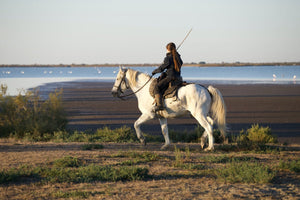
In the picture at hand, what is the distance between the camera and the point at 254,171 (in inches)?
284

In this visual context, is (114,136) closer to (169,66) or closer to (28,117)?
(28,117)

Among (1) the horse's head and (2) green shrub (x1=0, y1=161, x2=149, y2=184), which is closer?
(2) green shrub (x1=0, y1=161, x2=149, y2=184)

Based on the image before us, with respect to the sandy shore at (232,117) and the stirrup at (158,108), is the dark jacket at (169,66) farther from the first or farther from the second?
the sandy shore at (232,117)

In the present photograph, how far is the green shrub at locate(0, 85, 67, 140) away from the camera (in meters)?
13.5

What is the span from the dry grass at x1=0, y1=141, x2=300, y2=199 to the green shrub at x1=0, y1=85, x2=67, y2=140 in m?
3.15

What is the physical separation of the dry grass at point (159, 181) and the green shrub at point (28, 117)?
124 inches

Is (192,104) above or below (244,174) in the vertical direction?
above

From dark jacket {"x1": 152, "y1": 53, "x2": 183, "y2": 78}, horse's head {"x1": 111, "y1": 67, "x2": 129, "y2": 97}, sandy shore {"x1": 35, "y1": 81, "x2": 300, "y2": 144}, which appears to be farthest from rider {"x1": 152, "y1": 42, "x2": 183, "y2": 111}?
sandy shore {"x1": 35, "y1": 81, "x2": 300, "y2": 144}

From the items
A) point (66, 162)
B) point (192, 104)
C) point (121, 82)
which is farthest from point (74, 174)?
point (121, 82)

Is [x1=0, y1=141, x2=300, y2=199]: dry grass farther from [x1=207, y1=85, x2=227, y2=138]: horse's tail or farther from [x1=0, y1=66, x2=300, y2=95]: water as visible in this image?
[x1=0, y1=66, x2=300, y2=95]: water

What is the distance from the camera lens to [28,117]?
45.0 feet

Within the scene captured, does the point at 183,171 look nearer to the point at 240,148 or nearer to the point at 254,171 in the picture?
the point at 254,171

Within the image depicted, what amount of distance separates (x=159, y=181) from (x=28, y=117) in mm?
8151

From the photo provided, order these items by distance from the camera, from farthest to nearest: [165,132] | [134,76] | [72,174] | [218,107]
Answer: [134,76] < [165,132] < [218,107] < [72,174]
